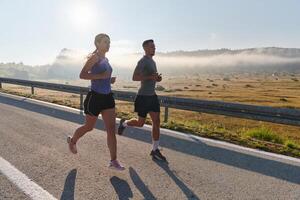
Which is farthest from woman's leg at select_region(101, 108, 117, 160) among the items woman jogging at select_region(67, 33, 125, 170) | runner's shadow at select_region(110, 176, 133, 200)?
runner's shadow at select_region(110, 176, 133, 200)

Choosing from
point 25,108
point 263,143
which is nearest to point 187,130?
point 263,143

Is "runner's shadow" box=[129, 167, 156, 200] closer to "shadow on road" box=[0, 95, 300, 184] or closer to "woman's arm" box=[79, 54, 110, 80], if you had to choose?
"woman's arm" box=[79, 54, 110, 80]

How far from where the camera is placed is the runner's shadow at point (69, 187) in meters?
4.05

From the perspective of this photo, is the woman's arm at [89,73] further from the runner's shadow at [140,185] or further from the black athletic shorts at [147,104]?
the runner's shadow at [140,185]

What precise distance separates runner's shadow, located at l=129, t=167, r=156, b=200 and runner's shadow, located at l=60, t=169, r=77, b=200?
76 cm

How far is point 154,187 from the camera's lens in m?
4.39

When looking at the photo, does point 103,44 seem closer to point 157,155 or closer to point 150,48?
point 150,48

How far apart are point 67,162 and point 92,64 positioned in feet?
5.12

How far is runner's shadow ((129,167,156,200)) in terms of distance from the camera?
4125mm

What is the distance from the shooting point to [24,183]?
4465mm

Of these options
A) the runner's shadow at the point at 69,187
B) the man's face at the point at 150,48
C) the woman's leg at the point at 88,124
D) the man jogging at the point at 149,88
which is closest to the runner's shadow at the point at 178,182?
the man jogging at the point at 149,88

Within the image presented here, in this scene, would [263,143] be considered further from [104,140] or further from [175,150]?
[104,140]

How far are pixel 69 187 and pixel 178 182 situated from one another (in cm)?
134

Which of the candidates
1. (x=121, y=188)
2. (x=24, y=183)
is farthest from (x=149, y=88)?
(x=24, y=183)
